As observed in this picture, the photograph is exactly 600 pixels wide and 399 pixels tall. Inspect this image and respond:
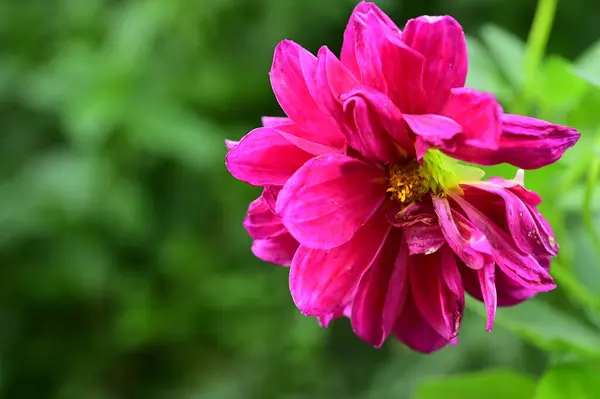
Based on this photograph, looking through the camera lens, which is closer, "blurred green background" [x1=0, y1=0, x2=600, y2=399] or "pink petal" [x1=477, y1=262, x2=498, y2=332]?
"pink petal" [x1=477, y1=262, x2=498, y2=332]

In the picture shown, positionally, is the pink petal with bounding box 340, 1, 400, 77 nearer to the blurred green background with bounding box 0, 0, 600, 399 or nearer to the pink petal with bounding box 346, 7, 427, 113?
the pink petal with bounding box 346, 7, 427, 113

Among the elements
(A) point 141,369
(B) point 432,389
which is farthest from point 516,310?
(A) point 141,369

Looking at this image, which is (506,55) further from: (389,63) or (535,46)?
(389,63)

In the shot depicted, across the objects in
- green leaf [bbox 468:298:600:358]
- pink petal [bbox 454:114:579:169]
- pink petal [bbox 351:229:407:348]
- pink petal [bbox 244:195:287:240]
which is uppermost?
pink petal [bbox 454:114:579:169]

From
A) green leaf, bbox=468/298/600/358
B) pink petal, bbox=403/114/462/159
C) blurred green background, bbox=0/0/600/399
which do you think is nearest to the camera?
pink petal, bbox=403/114/462/159

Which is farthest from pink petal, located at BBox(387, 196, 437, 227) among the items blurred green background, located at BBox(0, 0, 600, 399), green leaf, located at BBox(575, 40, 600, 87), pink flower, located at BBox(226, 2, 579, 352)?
blurred green background, located at BBox(0, 0, 600, 399)

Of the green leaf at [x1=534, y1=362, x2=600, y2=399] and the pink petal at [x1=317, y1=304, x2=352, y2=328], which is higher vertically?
the pink petal at [x1=317, y1=304, x2=352, y2=328]

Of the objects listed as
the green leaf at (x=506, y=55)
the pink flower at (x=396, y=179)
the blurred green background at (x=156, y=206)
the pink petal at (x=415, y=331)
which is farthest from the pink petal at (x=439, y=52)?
the blurred green background at (x=156, y=206)
